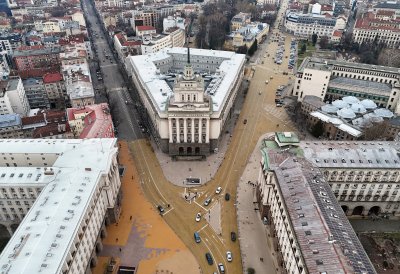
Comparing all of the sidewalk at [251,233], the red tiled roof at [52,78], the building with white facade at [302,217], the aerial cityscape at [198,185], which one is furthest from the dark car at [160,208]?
the red tiled roof at [52,78]

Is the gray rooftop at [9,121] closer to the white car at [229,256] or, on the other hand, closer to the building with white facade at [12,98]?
the building with white facade at [12,98]

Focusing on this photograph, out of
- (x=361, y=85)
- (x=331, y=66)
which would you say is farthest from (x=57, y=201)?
(x=361, y=85)

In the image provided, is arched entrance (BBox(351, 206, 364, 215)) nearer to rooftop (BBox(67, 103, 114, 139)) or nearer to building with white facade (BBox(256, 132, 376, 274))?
building with white facade (BBox(256, 132, 376, 274))

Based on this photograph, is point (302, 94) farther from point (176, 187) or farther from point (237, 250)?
point (237, 250)

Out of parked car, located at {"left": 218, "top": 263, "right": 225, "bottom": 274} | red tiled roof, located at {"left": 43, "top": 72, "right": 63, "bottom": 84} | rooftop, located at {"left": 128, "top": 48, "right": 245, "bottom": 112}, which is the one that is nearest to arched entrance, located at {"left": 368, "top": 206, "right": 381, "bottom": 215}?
parked car, located at {"left": 218, "top": 263, "right": 225, "bottom": 274}

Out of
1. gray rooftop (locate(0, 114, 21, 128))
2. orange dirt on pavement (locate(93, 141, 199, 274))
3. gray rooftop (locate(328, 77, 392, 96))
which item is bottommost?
orange dirt on pavement (locate(93, 141, 199, 274))

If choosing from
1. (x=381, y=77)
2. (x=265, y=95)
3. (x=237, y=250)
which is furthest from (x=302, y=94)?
(x=237, y=250)

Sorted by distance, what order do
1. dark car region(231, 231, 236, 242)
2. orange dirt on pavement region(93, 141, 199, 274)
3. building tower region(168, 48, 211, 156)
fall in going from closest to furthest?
orange dirt on pavement region(93, 141, 199, 274) < dark car region(231, 231, 236, 242) < building tower region(168, 48, 211, 156)
